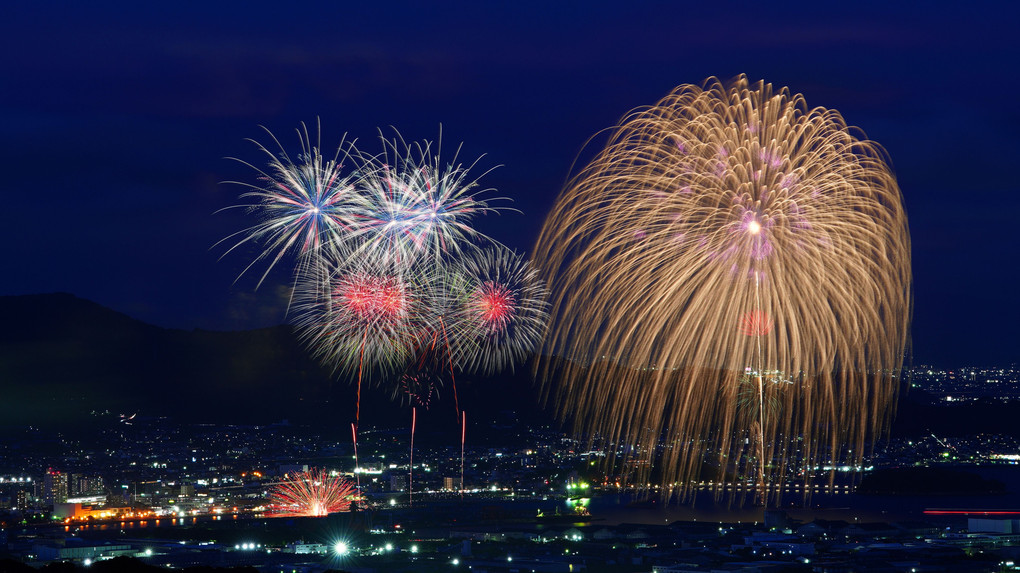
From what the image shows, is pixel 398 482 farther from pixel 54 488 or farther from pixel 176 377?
pixel 176 377

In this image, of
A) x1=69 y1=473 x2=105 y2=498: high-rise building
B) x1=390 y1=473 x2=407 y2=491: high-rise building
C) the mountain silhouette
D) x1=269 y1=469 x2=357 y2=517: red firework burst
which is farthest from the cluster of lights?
the mountain silhouette

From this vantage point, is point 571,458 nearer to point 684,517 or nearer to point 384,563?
point 684,517

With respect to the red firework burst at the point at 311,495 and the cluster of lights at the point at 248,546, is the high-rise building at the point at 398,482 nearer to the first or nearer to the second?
the red firework burst at the point at 311,495

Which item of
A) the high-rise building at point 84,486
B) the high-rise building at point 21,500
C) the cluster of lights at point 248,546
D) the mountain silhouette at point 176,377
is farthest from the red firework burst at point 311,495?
the mountain silhouette at point 176,377

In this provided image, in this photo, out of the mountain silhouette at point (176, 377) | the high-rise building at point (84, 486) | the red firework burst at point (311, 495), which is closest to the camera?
the red firework burst at point (311, 495)

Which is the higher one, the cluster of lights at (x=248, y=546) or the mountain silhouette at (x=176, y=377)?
the mountain silhouette at (x=176, y=377)

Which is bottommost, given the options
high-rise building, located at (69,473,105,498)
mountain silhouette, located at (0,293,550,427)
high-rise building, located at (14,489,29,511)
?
high-rise building, located at (14,489,29,511)

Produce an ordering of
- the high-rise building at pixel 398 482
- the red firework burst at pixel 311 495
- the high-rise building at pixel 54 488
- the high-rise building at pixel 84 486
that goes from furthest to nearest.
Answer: the high-rise building at pixel 398 482, the high-rise building at pixel 84 486, the high-rise building at pixel 54 488, the red firework burst at pixel 311 495

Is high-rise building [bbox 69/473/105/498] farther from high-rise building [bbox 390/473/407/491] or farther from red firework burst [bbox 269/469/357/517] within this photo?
high-rise building [bbox 390/473/407/491]
